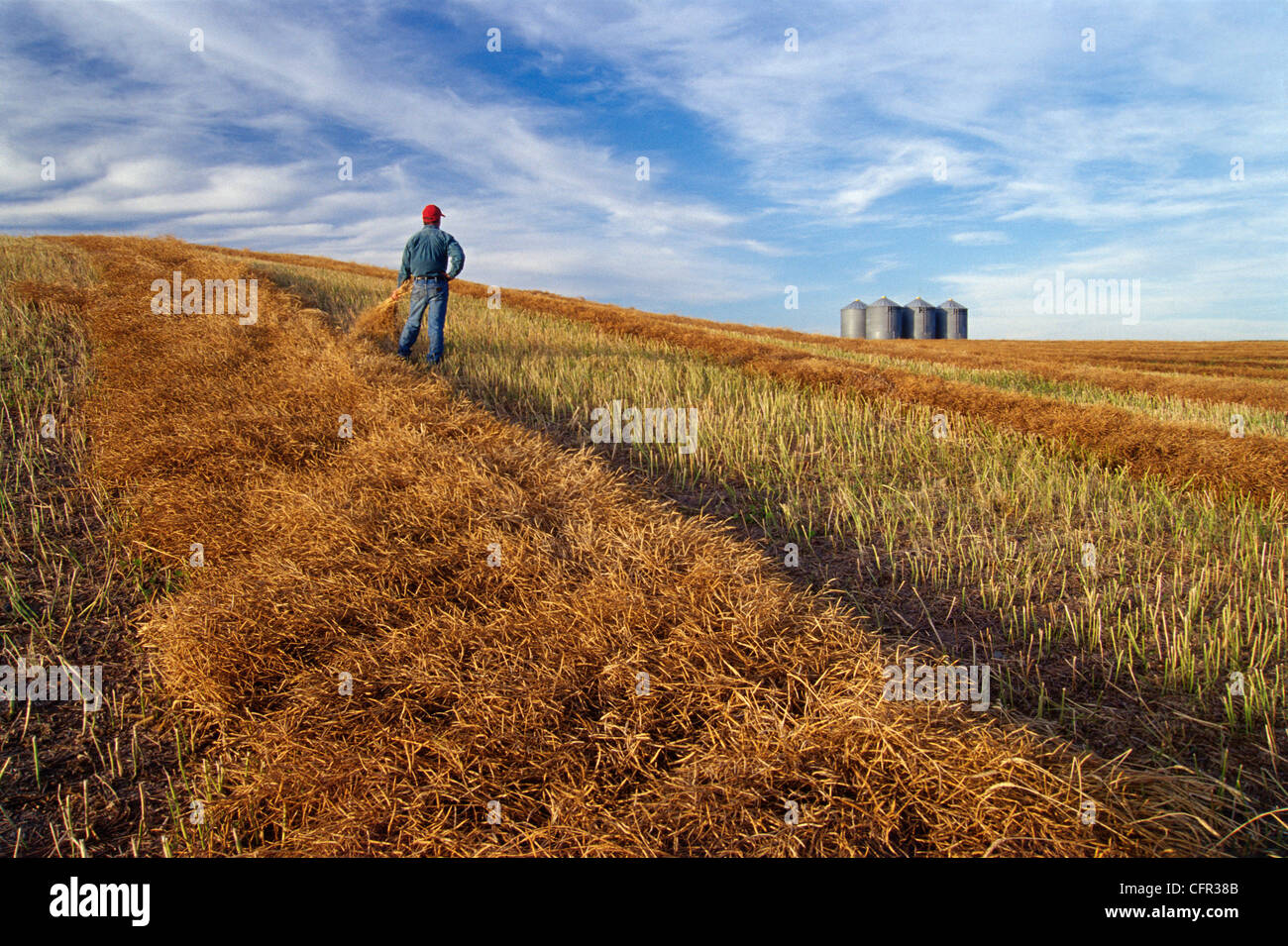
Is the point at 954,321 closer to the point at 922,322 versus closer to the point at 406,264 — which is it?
the point at 922,322

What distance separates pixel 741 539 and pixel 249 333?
24.1 feet

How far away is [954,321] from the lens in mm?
37344

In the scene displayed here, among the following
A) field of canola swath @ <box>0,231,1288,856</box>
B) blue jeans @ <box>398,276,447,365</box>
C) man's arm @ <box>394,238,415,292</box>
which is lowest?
field of canola swath @ <box>0,231,1288,856</box>

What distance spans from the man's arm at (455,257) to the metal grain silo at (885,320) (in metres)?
32.3

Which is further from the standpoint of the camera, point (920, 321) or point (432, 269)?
point (920, 321)

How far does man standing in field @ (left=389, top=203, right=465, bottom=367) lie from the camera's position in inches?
342

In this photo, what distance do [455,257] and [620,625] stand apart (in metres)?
7.04

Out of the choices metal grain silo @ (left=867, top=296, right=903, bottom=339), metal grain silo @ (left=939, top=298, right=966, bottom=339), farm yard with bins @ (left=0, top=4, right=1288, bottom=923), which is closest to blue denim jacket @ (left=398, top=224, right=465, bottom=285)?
farm yard with bins @ (left=0, top=4, right=1288, bottom=923)

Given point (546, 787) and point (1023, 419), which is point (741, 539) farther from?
point (1023, 419)

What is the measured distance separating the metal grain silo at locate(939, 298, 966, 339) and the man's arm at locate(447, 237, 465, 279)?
34.6 m

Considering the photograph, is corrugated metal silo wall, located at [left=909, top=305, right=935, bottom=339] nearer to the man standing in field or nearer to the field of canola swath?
the field of canola swath

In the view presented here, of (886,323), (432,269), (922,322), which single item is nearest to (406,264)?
(432,269)

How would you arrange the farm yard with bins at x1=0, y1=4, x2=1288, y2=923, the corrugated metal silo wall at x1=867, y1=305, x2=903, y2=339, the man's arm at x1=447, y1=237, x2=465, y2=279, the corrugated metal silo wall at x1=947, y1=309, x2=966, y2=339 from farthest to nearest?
the corrugated metal silo wall at x1=947, y1=309, x2=966, y2=339 → the corrugated metal silo wall at x1=867, y1=305, x2=903, y2=339 → the man's arm at x1=447, y1=237, x2=465, y2=279 → the farm yard with bins at x1=0, y1=4, x2=1288, y2=923

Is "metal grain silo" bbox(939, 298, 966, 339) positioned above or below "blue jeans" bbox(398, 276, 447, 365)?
above
